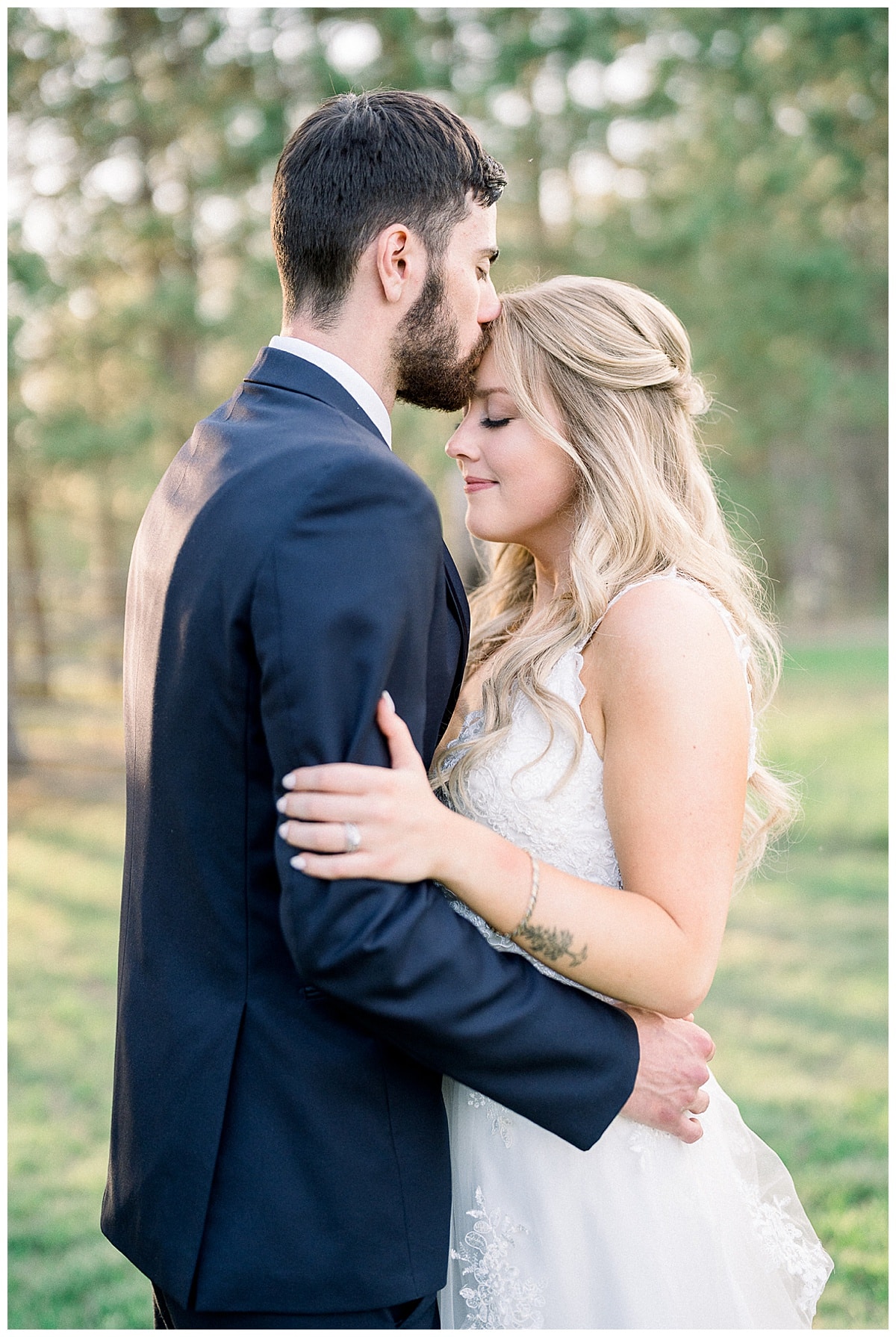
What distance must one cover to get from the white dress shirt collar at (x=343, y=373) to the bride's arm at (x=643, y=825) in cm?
65

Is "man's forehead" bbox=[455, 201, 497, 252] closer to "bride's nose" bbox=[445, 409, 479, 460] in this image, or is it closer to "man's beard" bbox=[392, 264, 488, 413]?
"man's beard" bbox=[392, 264, 488, 413]

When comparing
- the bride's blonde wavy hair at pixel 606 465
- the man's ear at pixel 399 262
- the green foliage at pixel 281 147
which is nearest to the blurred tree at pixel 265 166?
the green foliage at pixel 281 147

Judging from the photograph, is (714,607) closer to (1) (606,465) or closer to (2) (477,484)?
(1) (606,465)

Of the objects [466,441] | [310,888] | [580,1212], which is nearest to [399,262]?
[466,441]

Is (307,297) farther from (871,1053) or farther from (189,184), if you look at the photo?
(189,184)

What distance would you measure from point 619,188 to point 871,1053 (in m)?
13.1

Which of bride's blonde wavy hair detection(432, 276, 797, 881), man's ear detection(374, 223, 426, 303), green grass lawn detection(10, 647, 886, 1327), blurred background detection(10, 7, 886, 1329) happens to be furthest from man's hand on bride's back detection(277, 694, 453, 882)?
green grass lawn detection(10, 647, 886, 1327)

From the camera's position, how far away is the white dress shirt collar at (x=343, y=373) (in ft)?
6.93

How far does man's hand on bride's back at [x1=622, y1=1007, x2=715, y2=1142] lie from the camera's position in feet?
7.36

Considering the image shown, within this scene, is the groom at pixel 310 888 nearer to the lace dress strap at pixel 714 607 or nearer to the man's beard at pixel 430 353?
the man's beard at pixel 430 353

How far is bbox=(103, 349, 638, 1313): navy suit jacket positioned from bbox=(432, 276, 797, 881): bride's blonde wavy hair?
0.52 metres

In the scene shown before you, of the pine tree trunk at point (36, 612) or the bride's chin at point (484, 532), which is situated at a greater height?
the bride's chin at point (484, 532)

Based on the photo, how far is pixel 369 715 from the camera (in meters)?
1.74

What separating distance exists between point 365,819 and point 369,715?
0.16 meters
